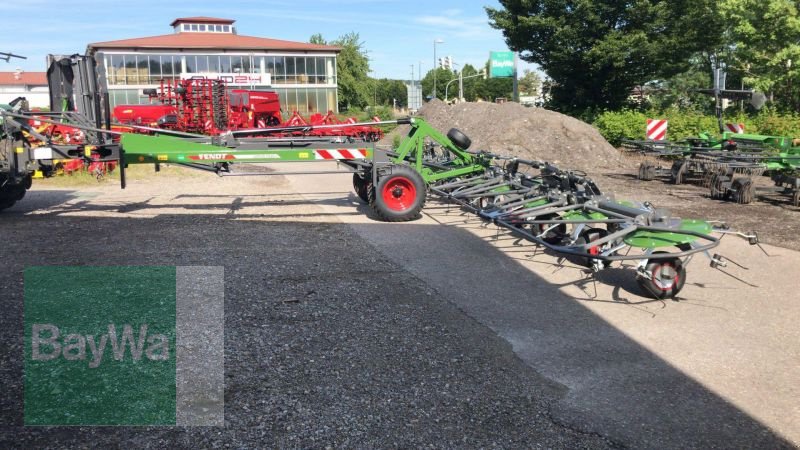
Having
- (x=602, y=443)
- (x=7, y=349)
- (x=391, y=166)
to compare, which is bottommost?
(x=602, y=443)

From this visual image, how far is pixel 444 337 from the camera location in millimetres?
5062

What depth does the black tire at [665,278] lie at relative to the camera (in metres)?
5.97

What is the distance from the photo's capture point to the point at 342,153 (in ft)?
31.1

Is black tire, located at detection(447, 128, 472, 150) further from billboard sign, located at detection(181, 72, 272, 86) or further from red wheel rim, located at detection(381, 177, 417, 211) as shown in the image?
billboard sign, located at detection(181, 72, 272, 86)

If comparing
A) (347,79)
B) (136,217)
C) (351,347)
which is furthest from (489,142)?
(347,79)

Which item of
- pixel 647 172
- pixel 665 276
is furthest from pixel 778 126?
pixel 665 276

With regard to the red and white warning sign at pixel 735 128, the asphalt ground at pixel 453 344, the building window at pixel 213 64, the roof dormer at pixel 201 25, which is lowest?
the asphalt ground at pixel 453 344

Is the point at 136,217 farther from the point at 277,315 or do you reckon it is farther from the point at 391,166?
the point at 277,315

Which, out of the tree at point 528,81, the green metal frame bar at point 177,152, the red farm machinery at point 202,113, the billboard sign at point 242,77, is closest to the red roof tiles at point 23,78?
the billboard sign at point 242,77

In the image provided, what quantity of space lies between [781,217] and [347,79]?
56739 mm

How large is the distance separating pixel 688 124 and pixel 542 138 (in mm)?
5337

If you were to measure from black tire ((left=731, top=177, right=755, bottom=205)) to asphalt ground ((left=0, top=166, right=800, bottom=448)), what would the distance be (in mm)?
3283

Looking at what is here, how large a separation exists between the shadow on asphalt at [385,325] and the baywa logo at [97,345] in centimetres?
17

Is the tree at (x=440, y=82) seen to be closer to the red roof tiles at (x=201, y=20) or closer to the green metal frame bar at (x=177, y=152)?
the red roof tiles at (x=201, y=20)
